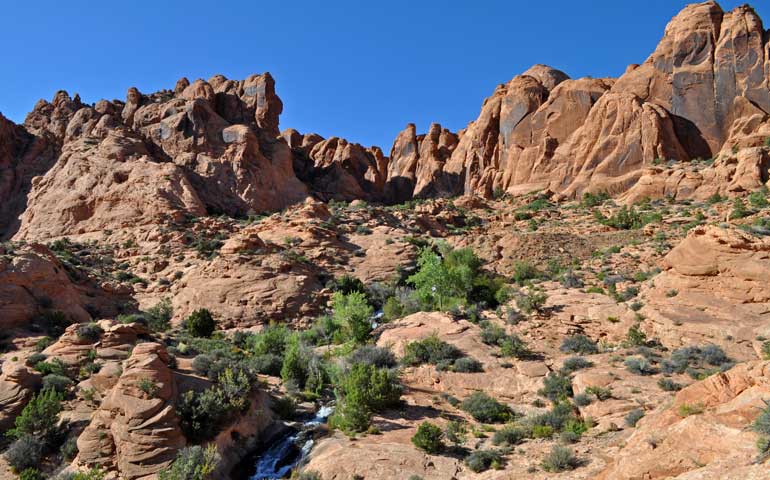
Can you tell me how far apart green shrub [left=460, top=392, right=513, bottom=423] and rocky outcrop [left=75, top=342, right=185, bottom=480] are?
10.2 metres

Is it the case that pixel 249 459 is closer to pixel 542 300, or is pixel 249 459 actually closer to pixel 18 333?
pixel 18 333

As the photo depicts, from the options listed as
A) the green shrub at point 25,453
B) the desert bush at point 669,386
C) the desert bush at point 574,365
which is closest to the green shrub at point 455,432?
the desert bush at point 574,365

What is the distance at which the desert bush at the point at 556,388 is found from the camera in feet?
65.5

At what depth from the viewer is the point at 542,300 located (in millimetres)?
28578

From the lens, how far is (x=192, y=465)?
49.0 feet

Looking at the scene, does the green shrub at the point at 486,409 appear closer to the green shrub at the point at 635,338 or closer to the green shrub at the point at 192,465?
the green shrub at the point at 635,338

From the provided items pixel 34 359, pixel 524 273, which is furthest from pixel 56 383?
pixel 524 273

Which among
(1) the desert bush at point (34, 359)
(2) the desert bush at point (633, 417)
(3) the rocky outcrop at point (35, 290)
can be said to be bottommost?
(2) the desert bush at point (633, 417)

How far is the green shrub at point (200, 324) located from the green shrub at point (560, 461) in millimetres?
24057

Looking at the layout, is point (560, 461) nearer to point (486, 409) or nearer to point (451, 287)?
point (486, 409)

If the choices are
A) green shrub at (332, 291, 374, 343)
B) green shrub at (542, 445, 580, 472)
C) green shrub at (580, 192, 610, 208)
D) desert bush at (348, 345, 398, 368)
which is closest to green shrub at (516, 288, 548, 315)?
desert bush at (348, 345, 398, 368)

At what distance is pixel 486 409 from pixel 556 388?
10.3ft

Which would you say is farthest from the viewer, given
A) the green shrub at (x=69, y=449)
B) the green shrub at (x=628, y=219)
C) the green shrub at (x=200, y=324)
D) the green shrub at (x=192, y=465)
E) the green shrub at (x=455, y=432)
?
the green shrub at (x=628, y=219)

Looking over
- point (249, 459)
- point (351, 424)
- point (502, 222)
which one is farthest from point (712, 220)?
point (249, 459)
